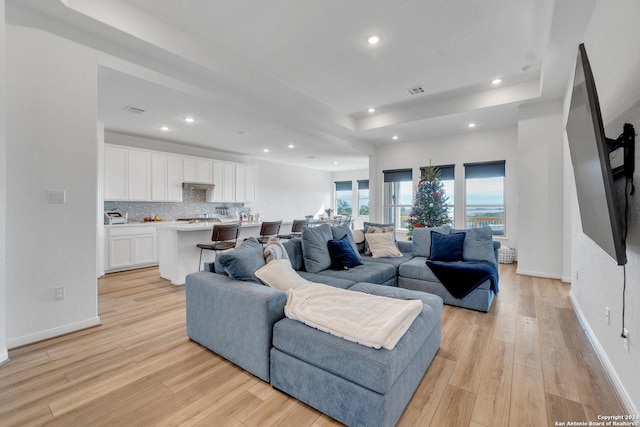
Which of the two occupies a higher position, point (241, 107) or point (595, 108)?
point (241, 107)

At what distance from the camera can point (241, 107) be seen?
165 inches

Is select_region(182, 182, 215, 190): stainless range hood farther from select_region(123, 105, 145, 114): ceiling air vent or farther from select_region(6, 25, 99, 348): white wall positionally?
select_region(6, 25, 99, 348): white wall

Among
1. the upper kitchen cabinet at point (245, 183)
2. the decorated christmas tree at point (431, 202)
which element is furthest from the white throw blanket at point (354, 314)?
the upper kitchen cabinet at point (245, 183)

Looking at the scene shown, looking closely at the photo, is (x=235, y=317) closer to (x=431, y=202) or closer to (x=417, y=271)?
(x=417, y=271)

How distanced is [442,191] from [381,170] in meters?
1.75

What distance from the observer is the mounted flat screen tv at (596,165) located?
4.23 feet

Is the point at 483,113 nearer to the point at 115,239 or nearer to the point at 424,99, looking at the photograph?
the point at 424,99

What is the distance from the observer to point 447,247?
12.3ft

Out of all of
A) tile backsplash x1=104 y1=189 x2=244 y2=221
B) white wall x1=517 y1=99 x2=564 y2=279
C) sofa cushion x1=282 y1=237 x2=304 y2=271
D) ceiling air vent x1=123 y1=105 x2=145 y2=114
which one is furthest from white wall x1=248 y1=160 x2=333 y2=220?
white wall x1=517 y1=99 x2=564 y2=279

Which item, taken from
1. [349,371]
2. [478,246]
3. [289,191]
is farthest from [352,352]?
[289,191]

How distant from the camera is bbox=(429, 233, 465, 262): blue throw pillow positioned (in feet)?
12.2

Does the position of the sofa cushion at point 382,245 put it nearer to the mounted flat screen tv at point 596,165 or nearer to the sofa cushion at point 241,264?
the sofa cushion at point 241,264

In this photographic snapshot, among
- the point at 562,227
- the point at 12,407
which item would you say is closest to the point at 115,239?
the point at 12,407

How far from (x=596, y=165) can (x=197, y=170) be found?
22.5ft
